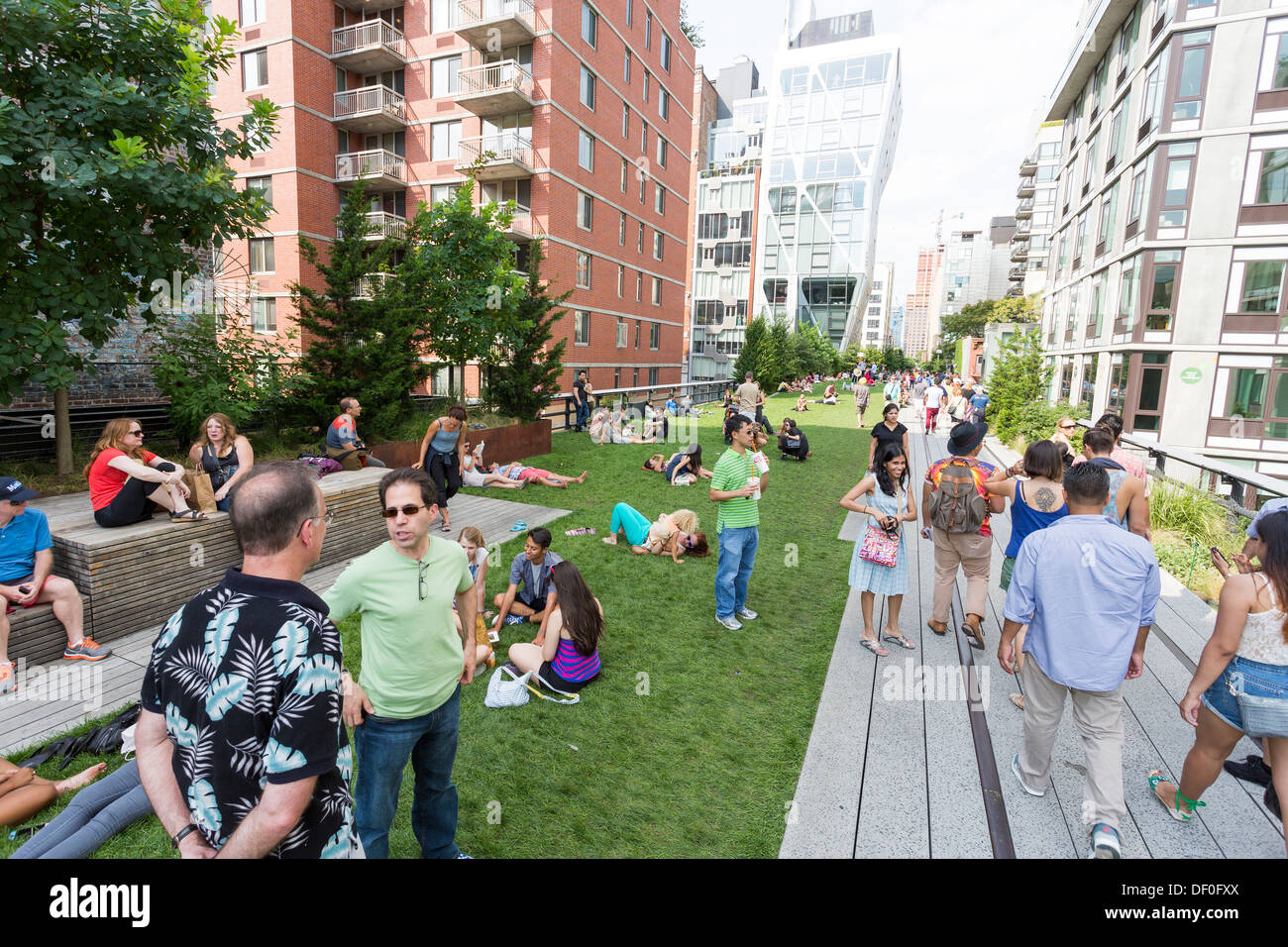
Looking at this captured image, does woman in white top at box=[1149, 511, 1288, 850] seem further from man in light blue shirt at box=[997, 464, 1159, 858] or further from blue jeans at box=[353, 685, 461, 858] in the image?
blue jeans at box=[353, 685, 461, 858]

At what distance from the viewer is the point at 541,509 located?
11.1 meters

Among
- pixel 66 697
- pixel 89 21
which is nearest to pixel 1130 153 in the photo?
pixel 89 21

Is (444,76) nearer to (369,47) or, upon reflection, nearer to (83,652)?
(369,47)

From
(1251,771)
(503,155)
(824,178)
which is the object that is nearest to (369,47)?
(503,155)

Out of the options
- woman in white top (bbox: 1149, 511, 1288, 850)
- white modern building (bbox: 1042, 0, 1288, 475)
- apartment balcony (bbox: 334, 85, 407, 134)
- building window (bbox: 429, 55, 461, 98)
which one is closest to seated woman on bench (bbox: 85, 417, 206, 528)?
woman in white top (bbox: 1149, 511, 1288, 850)

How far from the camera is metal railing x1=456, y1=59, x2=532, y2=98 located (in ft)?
80.6

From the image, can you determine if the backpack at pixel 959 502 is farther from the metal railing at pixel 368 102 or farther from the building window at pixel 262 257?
the building window at pixel 262 257

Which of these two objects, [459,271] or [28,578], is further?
[459,271]

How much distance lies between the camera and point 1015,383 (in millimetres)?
21531

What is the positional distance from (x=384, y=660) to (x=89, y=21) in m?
10.2

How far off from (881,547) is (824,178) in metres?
77.6

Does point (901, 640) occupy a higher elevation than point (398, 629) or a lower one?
lower

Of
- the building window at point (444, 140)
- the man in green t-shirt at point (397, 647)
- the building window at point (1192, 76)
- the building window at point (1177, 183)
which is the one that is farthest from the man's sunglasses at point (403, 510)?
the building window at point (1192, 76)

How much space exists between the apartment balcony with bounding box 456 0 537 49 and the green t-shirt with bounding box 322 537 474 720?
2788 centimetres
